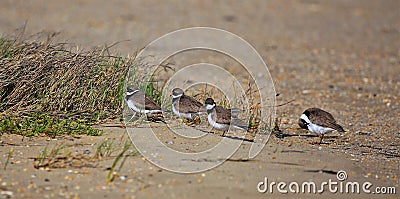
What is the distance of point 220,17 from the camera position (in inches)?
822

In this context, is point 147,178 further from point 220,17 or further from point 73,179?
point 220,17

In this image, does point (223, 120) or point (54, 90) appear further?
point (54, 90)

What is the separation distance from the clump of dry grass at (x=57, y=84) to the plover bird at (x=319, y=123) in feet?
7.01

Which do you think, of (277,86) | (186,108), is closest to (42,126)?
(186,108)

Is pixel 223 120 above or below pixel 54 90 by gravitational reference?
below

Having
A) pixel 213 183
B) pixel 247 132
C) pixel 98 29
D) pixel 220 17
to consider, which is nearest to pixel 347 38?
pixel 220 17

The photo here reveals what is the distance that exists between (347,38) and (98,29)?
6884 millimetres

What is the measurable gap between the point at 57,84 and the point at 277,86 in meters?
5.85

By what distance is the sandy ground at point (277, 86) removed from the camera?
576 centimetres

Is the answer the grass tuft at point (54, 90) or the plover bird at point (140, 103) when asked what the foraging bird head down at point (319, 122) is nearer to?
the plover bird at point (140, 103)

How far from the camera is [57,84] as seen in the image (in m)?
7.43

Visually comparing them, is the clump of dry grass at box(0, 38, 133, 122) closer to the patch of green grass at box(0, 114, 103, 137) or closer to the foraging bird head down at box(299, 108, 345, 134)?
the patch of green grass at box(0, 114, 103, 137)

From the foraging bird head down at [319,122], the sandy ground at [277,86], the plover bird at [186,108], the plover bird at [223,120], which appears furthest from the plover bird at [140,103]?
the foraging bird head down at [319,122]

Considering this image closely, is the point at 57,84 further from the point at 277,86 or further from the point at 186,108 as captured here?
the point at 277,86
